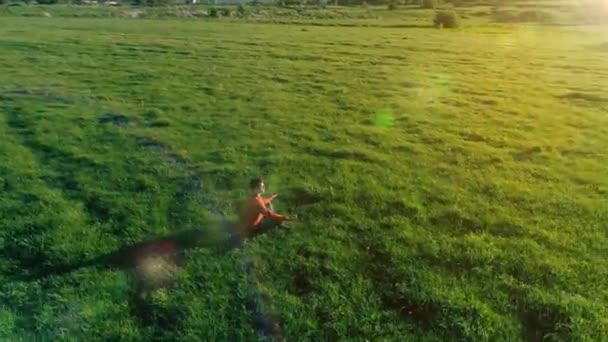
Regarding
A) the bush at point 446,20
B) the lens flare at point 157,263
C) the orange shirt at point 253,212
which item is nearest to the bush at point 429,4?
the bush at point 446,20

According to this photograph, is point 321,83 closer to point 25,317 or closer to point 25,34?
point 25,317

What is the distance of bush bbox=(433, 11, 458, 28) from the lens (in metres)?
59.2

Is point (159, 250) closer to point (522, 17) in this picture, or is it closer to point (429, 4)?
point (522, 17)

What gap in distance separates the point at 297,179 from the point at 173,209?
2.65m

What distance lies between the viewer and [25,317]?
7.29 metres

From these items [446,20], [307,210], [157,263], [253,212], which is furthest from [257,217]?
[446,20]

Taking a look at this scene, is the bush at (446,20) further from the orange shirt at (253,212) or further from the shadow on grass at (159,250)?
the shadow on grass at (159,250)

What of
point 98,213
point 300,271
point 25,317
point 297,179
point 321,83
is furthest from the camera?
point 321,83

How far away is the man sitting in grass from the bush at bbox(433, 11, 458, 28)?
5405 cm

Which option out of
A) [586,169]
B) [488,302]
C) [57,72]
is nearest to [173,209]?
[488,302]

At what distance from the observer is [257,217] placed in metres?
9.20

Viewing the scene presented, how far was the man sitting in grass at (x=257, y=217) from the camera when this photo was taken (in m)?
9.15

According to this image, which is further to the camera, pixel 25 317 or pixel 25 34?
pixel 25 34

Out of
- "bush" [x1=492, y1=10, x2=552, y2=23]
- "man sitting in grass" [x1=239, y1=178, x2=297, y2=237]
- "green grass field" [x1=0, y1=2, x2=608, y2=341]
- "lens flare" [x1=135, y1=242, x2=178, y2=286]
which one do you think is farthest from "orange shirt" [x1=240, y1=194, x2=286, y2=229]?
"bush" [x1=492, y1=10, x2=552, y2=23]
